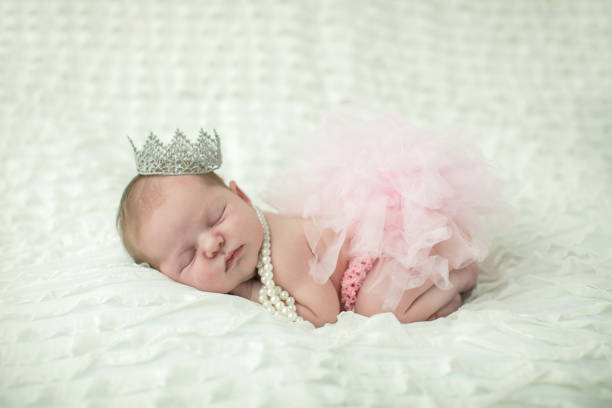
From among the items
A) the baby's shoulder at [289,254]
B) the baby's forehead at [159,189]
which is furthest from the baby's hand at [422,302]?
the baby's forehead at [159,189]

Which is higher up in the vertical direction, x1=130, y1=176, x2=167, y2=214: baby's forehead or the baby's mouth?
x1=130, y1=176, x2=167, y2=214: baby's forehead

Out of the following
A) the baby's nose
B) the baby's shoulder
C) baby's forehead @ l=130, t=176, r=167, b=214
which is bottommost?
the baby's shoulder

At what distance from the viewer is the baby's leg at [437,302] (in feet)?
3.61

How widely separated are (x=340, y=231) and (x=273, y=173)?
0.61 metres

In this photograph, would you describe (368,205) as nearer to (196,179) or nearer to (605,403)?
(196,179)

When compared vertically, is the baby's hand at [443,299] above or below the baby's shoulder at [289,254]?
below

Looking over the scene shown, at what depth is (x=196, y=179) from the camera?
3.72 ft

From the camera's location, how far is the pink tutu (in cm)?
105

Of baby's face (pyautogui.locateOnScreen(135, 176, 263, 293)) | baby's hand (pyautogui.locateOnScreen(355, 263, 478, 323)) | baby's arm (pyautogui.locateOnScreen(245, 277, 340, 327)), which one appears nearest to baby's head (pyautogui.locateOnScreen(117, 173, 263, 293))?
baby's face (pyautogui.locateOnScreen(135, 176, 263, 293))

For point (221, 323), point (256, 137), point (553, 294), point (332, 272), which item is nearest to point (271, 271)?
point (332, 272)

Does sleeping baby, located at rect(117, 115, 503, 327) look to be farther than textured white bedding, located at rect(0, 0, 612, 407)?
Yes

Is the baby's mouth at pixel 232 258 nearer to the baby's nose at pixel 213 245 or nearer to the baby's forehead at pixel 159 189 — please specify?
the baby's nose at pixel 213 245

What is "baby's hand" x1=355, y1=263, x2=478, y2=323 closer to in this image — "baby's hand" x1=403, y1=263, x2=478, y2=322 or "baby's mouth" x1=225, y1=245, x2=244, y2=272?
"baby's hand" x1=403, y1=263, x2=478, y2=322

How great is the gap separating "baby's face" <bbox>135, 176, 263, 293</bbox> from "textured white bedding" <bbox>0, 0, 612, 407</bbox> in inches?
2.4
